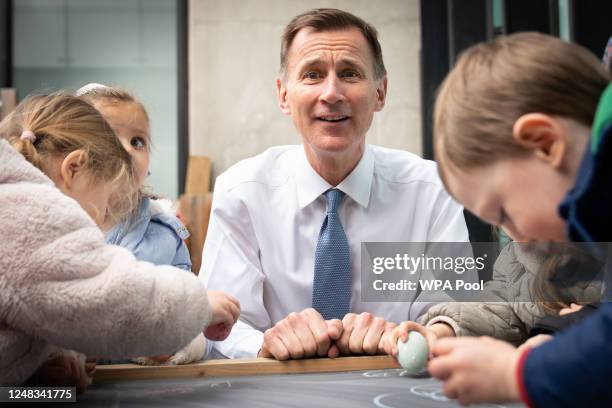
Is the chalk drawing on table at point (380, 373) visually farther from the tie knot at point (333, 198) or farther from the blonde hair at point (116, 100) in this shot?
the blonde hair at point (116, 100)

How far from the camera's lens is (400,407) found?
0.92 metres

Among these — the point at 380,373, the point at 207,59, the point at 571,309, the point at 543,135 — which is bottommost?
the point at 380,373

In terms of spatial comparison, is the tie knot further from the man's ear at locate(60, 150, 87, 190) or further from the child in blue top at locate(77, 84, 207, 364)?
the man's ear at locate(60, 150, 87, 190)

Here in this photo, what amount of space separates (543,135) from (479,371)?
0.25 metres

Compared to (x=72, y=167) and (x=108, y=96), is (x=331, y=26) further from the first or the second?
(x=72, y=167)

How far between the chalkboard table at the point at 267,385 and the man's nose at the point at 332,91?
76cm

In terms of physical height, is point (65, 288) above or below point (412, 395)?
above

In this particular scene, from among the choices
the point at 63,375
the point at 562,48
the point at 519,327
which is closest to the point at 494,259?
the point at 519,327

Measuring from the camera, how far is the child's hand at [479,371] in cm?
73

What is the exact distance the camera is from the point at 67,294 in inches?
35.8

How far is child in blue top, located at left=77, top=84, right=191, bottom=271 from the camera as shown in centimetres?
180

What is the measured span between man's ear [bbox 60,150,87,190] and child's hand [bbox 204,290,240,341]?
0.91ft

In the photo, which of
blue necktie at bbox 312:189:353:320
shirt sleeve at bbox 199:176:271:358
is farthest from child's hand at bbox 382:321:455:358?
shirt sleeve at bbox 199:176:271:358

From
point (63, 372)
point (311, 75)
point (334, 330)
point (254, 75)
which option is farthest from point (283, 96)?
point (254, 75)
